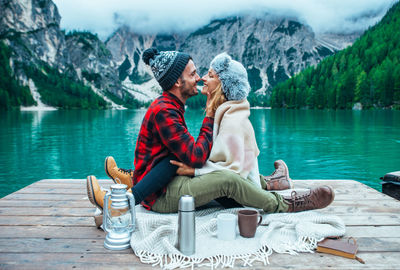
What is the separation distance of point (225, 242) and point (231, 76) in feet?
6.39

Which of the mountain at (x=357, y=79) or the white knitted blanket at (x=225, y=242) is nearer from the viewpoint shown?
the white knitted blanket at (x=225, y=242)

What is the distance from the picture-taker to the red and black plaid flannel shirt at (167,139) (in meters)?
3.70

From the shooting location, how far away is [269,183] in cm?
559

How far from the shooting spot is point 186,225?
Result: 3275mm

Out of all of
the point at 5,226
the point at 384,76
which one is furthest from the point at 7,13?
the point at 5,226

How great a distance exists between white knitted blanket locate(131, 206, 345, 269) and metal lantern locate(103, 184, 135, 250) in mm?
115

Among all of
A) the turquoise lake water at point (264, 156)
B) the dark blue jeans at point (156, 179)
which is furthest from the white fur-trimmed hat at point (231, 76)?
the turquoise lake water at point (264, 156)

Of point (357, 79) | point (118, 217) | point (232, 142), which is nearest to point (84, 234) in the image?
point (118, 217)

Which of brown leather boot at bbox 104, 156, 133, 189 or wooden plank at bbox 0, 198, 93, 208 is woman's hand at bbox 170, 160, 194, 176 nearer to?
brown leather boot at bbox 104, 156, 133, 189

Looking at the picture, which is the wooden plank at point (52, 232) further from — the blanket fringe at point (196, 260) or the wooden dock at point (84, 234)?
the blanket fringe at point (196, 260)

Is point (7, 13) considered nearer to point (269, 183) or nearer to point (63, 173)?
point (63, 173)

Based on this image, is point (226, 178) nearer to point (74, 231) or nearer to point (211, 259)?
point (211, 259)

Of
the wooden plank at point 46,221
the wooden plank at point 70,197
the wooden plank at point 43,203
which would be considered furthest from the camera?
the wooden plank at point 70,197

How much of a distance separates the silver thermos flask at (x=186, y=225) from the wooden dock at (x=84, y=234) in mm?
389
